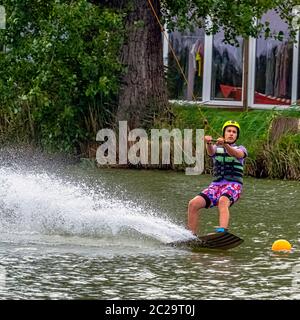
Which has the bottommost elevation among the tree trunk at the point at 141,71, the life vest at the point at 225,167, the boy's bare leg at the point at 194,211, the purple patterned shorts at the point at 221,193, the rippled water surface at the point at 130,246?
the rippled water surface at the point at 130,246

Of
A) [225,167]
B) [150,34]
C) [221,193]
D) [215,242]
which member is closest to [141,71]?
[150,34]

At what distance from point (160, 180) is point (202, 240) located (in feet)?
24.9

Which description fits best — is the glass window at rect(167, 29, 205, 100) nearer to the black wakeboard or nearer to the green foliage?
the green foliage

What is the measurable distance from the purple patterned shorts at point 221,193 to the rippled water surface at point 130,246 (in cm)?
45

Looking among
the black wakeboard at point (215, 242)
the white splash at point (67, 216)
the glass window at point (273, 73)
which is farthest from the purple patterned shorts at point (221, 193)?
the glass window at point (273, 73)

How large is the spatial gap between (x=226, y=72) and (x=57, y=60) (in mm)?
8309

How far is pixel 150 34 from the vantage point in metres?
23.2

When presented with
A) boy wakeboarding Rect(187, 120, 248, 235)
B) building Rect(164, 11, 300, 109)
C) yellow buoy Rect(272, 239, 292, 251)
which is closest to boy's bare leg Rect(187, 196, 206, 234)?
boy wakeboarding Rect(187, 120, 248, 235)

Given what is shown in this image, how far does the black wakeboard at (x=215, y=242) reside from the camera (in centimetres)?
1209

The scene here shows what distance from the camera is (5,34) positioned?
21.1 metres

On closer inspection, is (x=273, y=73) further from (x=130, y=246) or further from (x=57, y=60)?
(x=130, y=246)

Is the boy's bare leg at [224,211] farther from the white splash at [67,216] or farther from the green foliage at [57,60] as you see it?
the green foliage at [57,60]

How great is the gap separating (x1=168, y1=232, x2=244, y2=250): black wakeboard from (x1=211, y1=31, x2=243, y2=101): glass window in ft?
53.5

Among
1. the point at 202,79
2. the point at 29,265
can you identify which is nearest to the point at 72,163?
the point at 202,79
